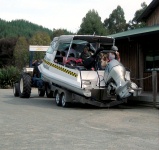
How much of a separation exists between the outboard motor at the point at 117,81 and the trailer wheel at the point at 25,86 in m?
5.30

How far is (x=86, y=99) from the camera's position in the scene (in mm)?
14031

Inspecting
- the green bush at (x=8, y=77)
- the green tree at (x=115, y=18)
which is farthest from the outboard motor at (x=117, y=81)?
the green tree at (x=115, y=18)

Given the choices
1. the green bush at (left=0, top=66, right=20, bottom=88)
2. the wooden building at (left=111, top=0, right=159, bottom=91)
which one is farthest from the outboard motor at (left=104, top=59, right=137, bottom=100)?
the green bush at (left=0, top=66, right=20, bottom=88)

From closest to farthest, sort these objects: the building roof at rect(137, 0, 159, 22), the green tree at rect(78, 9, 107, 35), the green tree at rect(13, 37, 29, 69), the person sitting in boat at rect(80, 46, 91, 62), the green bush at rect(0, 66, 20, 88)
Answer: the person sitting in boat at rect(80, 46, 91, 62)
the building roof at rect(137, 0, 159, 22)
the green bush at rect(0, 66, 20, 88)
the green tree at rect(13, 37, 29, 69)
the green tree at rect(78, 9, 107, 35)

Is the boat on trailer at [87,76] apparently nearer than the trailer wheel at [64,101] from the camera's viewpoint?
Yes

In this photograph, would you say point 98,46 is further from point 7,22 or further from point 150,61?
point 7,22

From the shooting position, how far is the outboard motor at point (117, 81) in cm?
1330

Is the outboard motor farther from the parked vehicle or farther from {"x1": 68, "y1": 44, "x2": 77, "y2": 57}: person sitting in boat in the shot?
{"x1": 68, "y1": 44, "x2": 77, "y2": 57}: person sitting in boat

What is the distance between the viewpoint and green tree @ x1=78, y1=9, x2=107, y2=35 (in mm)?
65750

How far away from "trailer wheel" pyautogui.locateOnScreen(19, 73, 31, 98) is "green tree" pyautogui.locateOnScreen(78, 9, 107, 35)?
4585 centimetres

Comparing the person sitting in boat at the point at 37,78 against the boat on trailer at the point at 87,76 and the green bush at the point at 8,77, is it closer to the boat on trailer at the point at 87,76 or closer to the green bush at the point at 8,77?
the boat on trailer at the point at 87,76

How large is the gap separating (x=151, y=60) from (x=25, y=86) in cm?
592

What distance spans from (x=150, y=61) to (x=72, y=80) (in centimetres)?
562

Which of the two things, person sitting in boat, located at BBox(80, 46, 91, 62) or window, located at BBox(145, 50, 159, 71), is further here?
window, located at BBox(145, 50, 159, 71)
